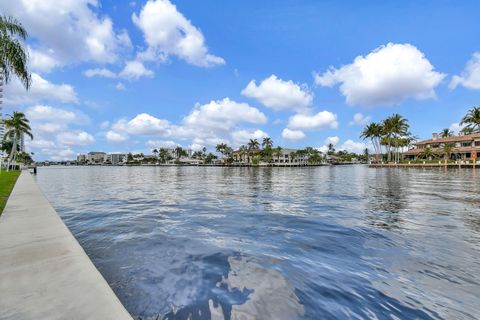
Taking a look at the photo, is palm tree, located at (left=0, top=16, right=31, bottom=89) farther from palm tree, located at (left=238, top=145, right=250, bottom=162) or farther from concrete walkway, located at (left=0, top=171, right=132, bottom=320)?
palm tree, located at (left=238, top=145, right=250, bottom=162)

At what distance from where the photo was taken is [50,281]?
4066 mm

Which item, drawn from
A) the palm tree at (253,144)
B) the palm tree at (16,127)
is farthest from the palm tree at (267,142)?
the palm tree at (16,127)

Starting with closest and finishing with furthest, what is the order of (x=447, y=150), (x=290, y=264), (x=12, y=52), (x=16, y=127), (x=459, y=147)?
1. (x=290, y=264)
2. (x=12, y=52)
3. (x=16, y=127)
4. (x=447, y=150)
5. (x=459, y=147)

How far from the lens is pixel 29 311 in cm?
327

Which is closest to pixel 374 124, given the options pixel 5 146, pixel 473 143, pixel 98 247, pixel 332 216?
pixel 473 143

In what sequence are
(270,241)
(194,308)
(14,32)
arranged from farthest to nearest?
(14,32), (270,241), (194,308)

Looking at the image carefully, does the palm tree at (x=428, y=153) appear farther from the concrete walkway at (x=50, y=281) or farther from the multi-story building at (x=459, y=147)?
the concrete walkway at (x=50, y=281)

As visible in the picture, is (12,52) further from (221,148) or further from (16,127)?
(221,148)

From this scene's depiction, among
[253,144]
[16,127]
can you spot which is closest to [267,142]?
[253,144]

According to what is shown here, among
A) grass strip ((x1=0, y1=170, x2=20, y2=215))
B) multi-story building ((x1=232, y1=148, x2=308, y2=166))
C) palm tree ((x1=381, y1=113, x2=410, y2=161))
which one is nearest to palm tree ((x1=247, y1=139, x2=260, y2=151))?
multi-story building ((x1=232, y1=148, x2=308, y2=166))

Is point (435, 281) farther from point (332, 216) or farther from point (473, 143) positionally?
point (473, 143)

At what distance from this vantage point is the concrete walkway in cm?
324

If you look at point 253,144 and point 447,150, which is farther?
point 253,144

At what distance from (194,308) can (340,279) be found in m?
2.92
